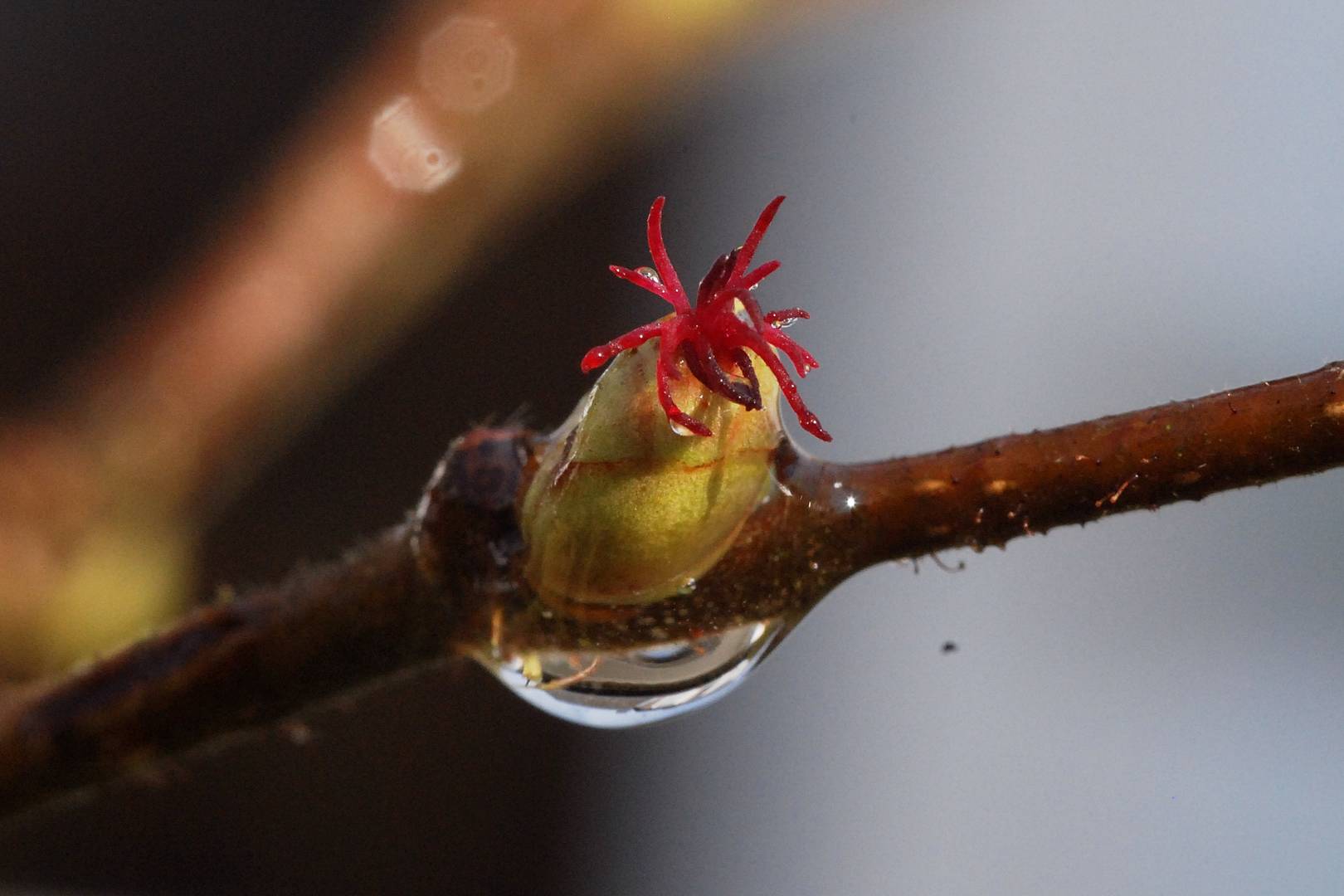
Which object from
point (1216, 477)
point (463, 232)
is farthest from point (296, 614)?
point (463, 232)

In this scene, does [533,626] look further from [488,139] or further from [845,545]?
[488,139]

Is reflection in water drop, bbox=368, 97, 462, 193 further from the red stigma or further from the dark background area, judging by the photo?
the dark background area

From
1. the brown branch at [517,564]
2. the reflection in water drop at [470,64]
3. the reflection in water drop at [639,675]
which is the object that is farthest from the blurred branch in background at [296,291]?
the reflection in water drop at [639,675]

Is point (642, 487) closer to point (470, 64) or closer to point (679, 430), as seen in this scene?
point (679, 430)

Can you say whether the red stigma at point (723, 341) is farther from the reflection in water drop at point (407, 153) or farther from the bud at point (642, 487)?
the reflection in water drop at point (407, 153)

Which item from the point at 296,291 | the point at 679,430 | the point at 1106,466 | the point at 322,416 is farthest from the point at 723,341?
the point at 322,416

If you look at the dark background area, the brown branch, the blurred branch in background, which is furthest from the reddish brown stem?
the dark background area
